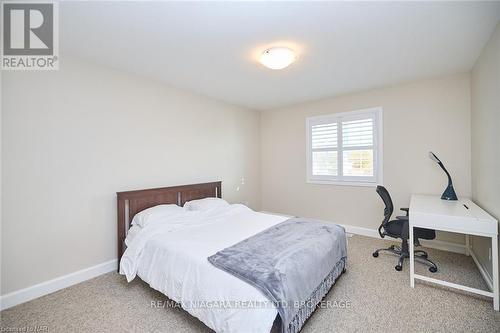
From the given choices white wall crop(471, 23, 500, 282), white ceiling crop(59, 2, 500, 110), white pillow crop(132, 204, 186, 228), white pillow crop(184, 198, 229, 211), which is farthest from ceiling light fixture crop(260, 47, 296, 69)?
white pillow crop(132, 204, 186, 228)

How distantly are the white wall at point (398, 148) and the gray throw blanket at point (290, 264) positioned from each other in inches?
67.1

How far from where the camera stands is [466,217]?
2098 millimetres

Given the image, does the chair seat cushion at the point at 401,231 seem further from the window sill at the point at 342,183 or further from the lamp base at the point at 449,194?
the window sill at the point at 342,183

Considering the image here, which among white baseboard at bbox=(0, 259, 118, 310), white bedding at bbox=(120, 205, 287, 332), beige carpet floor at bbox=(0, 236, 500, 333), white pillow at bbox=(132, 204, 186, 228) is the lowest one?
beige carpet floor at bbox=(0, 236, 500, 333)

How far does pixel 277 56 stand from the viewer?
2.38 meters

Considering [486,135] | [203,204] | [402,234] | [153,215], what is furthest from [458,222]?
[153,215]

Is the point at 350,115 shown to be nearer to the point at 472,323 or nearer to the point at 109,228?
the point at 472,323

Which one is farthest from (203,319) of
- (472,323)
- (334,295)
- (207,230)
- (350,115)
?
(350,115)

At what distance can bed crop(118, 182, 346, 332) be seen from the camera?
1.50 metres

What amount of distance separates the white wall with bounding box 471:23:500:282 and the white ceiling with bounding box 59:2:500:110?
218 millimetres

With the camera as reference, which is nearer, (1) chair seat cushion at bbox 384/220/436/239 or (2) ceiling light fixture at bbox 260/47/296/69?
(2) ceiling light fixture at bbox 260/47/296/69

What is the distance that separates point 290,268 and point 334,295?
3.06 ft

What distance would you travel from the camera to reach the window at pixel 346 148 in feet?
12.5

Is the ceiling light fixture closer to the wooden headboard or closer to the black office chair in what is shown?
the black office chair
